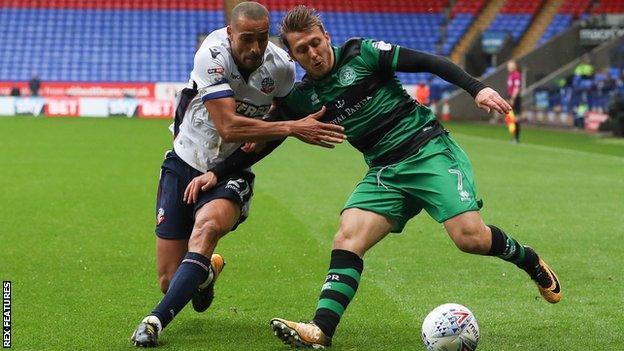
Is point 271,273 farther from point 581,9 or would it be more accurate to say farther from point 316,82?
point 581,9

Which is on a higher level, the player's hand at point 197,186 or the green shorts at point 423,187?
the green shorts at point 423,187

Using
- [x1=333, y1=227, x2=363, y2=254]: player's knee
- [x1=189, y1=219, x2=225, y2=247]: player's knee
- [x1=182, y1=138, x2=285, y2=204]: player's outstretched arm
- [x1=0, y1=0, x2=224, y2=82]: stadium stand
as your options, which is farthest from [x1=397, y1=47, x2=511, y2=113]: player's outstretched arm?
[x1=0, y1=0, x2=224, y2=82]: stadium stand

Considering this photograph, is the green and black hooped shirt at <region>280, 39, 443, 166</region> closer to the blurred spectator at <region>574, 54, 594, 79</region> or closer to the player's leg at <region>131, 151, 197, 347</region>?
the player's leg at <region>131, 151, 197, 347</region>

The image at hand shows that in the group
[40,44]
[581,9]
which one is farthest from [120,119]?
[581,9]

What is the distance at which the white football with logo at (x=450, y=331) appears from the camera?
19.7 feet

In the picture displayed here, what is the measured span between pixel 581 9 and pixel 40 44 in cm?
2365

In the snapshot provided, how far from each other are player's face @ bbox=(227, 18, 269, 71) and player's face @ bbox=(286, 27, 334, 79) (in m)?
0.16

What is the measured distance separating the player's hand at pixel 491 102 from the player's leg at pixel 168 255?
6.83 ft

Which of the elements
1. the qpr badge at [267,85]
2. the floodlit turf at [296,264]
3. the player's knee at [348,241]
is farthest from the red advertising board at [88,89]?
the player's knee at [348,241]

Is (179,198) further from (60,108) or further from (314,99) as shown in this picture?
(60,108)

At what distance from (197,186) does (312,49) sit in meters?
1.12

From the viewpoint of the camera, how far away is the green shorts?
6555 millimetres

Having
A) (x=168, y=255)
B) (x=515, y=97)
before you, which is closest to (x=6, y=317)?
(x=168, y=255)

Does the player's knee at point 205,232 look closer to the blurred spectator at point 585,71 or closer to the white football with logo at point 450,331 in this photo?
the white football with logo at point 450,331
